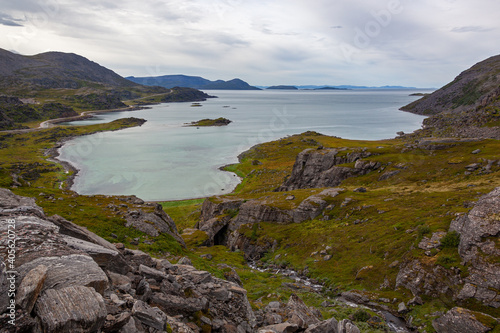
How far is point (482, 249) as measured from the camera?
24891mm

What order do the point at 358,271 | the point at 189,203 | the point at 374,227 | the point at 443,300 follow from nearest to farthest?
the point at 443,300 → the point at 358,271 → the point at 374,227 → the point at 189,203

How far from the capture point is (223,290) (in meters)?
19.7

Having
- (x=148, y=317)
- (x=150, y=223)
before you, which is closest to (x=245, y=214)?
(x=150, y=223)

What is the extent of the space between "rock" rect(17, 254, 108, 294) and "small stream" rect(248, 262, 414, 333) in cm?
2267

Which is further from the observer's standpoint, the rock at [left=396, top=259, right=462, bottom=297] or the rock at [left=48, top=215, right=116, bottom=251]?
the rock at [left=396, top=259, right=462, bottom=297]

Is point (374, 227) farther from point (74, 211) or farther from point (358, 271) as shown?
point (74, 211)

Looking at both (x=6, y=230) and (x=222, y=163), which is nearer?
(x=6, y=230)

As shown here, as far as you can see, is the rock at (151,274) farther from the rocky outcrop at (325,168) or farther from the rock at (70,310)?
the rocky outcrop at (325,168)

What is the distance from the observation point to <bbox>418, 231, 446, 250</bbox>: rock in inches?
→ 1150

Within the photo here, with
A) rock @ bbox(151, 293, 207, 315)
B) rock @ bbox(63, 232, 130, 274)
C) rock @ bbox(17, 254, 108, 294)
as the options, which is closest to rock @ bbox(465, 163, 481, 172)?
rock @ bbox(151, 293, 207, 315)

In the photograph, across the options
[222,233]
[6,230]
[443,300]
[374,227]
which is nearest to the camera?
[6,230]

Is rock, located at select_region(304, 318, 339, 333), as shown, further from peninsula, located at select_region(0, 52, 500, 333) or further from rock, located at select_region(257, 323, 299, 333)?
rock, located at select_region(257, 323, 299, 333)

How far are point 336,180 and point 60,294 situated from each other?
6458 cm

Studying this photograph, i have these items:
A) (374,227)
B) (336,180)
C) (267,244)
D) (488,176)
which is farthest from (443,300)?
(336,180)
